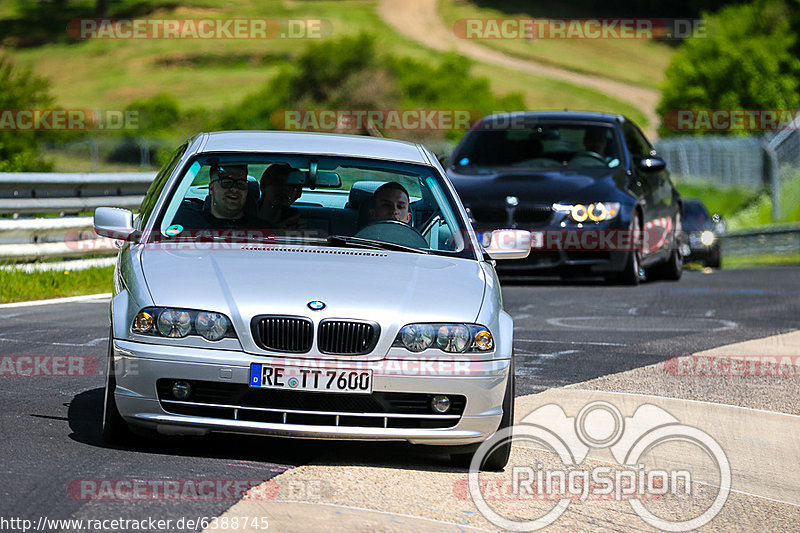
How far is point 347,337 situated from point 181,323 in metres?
0.68

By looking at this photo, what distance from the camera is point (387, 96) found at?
254 ft

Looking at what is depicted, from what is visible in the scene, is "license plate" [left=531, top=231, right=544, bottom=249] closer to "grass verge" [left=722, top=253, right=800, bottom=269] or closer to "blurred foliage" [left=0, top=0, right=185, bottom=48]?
"grass verge" [left=722, top=253, right=800, bottom=269]

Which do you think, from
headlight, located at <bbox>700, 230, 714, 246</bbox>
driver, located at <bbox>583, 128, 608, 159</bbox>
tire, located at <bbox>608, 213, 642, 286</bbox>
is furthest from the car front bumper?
headlight, located at <bbox>700, 230, 714, 246</bbox>

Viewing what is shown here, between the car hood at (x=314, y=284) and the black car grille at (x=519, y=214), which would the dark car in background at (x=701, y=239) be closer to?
the black car grille at (x=519, y=214)

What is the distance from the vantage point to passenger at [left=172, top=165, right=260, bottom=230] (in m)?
6.85

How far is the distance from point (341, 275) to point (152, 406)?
97cm

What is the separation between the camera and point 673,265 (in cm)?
1667

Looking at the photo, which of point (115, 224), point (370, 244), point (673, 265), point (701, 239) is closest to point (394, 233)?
point (370, 244)

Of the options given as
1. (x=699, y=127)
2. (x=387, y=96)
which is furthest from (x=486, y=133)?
(x=699, y=127)

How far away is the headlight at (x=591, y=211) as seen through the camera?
532 inches

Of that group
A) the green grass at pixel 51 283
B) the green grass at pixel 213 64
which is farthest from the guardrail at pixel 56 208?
the green grass at pixel 213 64

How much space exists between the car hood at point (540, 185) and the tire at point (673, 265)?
106 inches

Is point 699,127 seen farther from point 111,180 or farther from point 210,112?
point 111,180

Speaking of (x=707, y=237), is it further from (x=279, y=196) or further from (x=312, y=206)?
(x=279, y=196)
